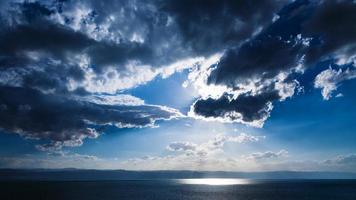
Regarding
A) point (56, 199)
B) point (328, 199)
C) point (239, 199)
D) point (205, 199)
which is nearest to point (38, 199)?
Result: point (56, 199)

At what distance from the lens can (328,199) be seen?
128375 millimetres

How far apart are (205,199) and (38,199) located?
65123mm

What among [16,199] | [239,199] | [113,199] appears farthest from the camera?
[239,199]

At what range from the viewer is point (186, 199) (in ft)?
415

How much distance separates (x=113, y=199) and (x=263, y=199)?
60.6m

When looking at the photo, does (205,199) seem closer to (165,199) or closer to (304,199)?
(165,199)

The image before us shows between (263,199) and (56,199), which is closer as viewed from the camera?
(56,199)

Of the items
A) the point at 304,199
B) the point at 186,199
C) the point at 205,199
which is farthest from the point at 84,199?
the point at 304,199

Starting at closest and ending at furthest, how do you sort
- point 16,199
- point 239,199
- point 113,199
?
point 16,199, point 113,199, point 239,199

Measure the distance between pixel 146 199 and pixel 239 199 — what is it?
37959 mm

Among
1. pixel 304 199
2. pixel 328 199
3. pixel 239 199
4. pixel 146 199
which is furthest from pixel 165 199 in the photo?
pixel 328 199

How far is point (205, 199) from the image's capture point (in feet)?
419

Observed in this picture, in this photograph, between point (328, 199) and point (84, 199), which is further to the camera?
point (328, 199)

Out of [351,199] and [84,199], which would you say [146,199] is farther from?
[351,199]
